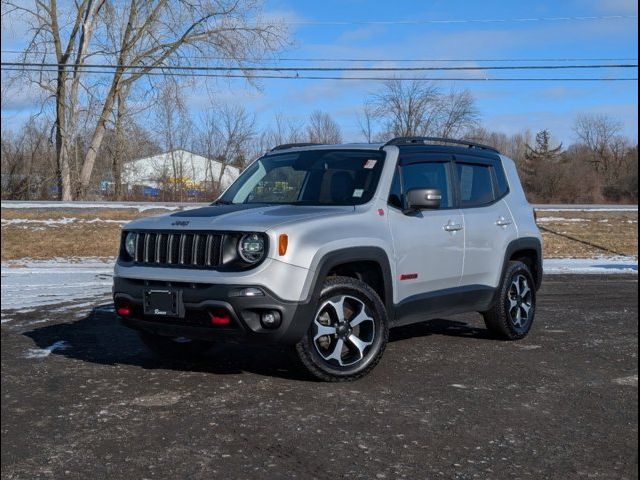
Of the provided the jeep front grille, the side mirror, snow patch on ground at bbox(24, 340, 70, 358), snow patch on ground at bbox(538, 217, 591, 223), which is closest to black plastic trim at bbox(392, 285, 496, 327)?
the side mirror

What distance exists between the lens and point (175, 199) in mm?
34250

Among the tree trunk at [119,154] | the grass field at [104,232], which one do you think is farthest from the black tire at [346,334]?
the tree trunk at [119,154]

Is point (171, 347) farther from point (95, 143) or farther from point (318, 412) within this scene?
point (95, 143)

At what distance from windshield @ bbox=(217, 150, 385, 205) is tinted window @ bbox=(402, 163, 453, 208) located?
308mm

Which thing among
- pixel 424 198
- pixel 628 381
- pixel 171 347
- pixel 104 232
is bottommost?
pixel 628 381

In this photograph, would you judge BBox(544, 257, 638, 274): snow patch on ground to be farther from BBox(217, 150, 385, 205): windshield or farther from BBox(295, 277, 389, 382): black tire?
BBox(295, 277, 389, 382): black tire

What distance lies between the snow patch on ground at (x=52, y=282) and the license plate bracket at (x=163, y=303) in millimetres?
4040

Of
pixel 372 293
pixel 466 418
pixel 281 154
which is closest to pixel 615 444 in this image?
pixel 466 418

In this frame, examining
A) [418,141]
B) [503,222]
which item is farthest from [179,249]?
[503,222]

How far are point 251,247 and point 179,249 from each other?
597 mm

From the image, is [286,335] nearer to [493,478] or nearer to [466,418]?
[466,418]

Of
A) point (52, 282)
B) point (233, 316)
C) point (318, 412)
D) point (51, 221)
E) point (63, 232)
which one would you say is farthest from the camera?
point (51, 221)

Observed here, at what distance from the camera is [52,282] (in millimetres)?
11672

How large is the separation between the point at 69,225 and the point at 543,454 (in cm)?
1815
